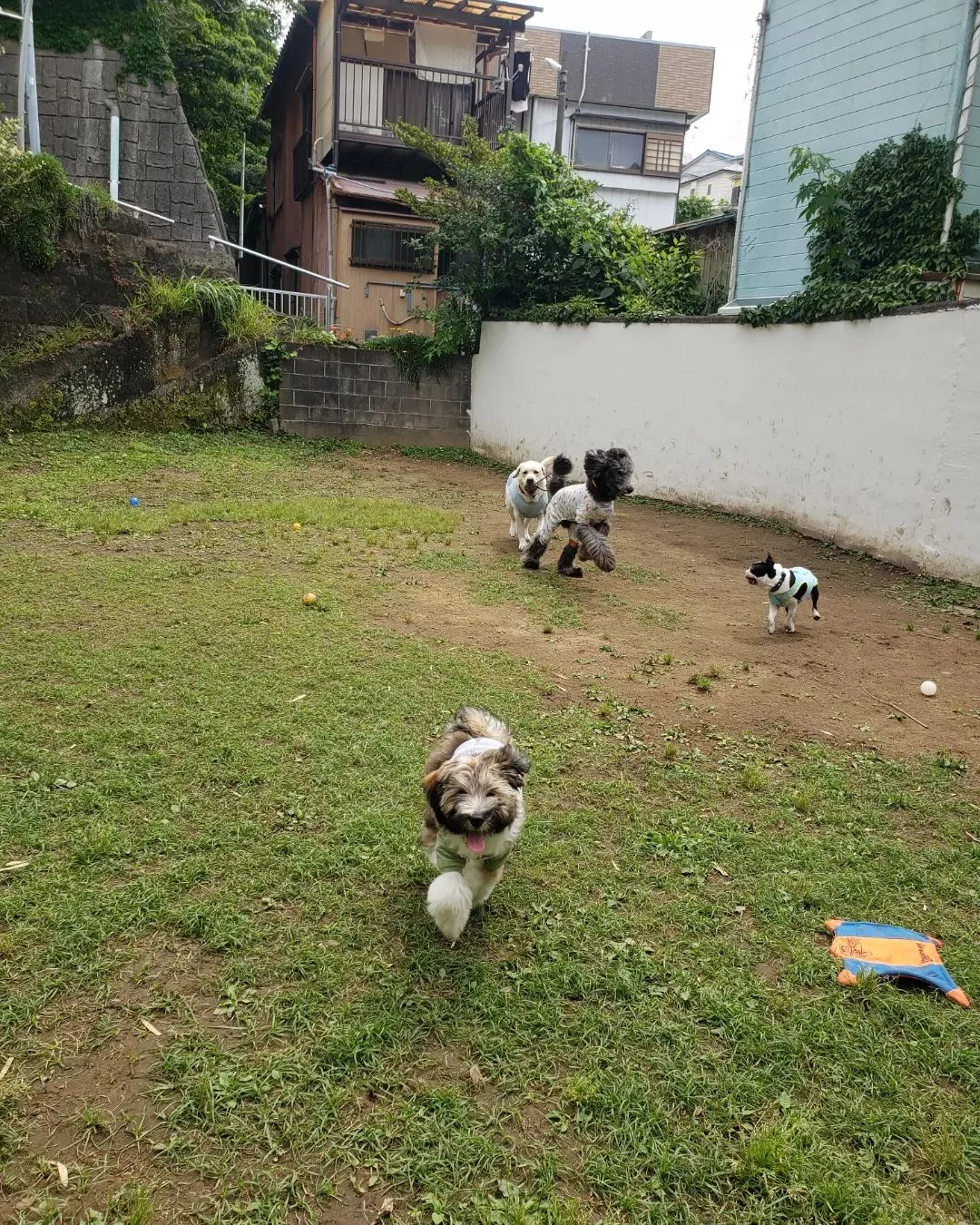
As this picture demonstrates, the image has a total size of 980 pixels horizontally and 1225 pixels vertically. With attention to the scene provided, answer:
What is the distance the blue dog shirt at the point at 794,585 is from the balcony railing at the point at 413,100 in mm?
15202

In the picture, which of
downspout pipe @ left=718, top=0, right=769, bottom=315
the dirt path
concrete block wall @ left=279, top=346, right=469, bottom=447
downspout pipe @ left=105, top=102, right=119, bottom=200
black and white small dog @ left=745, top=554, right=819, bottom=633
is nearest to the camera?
the dirt path

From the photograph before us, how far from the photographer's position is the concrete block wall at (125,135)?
15570 millimetres

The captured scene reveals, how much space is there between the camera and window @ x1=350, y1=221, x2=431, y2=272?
1866 centimetres

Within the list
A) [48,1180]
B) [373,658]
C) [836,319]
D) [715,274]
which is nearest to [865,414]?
[836,319]

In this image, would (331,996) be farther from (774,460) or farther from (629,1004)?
(774,460)

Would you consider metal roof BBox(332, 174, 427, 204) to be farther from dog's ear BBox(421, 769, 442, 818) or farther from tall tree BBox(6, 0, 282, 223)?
dog's ear BBox(421, 769, 442, 818)

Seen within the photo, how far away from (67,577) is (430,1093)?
5.27 m

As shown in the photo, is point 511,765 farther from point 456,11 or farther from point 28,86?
point 456,11

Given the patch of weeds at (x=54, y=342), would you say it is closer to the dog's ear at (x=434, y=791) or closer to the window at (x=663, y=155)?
the dog's ear at (x=434, y=791)

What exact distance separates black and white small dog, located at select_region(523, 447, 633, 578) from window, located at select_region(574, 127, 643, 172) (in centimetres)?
2196

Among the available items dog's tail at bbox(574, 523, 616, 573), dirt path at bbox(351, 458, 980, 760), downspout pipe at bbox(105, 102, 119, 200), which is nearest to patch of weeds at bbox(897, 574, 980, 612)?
dirt path at bbox(351, 458, 980, 760)

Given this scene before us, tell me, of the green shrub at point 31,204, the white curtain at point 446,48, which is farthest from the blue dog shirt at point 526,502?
the white curtain at point 446,48

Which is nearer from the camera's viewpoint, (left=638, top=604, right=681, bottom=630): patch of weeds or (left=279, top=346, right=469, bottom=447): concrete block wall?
(left=638, top=604, right=681, bottom=630): patch of weeds

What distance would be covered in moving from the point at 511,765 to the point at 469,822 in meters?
0.26
